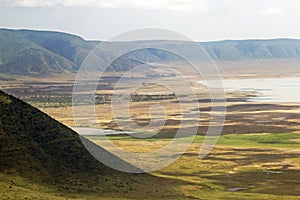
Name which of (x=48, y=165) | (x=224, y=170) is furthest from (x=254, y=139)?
(x=48, y=165)

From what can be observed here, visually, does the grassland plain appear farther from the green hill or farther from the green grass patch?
the green hill

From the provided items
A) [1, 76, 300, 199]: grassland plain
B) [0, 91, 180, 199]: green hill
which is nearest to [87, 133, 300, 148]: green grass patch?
[1, 76, 300, 199]: grassland plain

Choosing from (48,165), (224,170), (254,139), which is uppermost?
(224,170)

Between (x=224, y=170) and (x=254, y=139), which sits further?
(x=254, y=139)

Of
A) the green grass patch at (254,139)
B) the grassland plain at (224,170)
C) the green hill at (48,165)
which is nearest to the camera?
the green hill at (48,165)

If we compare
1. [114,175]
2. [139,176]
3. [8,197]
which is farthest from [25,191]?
[139,176]

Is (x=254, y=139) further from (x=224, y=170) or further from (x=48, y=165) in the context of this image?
(x=48, y=165)

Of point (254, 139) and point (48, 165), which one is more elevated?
point (48, 165)

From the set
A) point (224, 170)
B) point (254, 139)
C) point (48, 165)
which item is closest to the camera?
point (48, 165)

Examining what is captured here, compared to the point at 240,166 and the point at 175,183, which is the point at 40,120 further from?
the point at 240,166

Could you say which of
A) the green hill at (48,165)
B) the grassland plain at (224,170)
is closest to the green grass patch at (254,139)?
the grassland plain at (224,170)

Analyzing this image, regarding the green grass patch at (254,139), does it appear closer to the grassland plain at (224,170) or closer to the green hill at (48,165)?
the grassland plain at (224,170)
